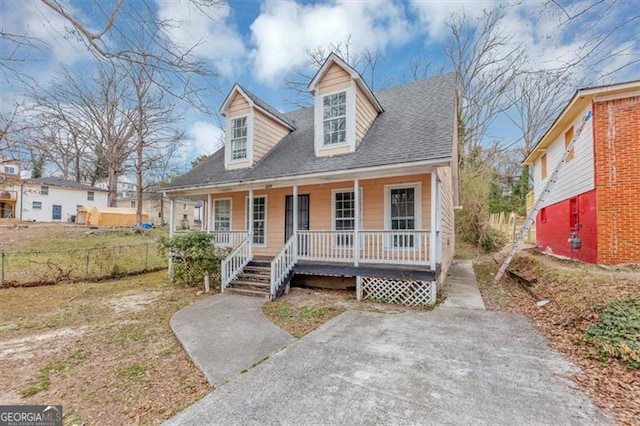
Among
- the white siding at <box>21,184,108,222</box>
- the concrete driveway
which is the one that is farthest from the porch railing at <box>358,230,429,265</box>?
the white siding at <box>21,184,108,222</box>

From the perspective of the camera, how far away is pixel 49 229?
70.3ft

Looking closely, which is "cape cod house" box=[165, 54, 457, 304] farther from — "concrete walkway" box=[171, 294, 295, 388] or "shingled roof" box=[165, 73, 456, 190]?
"concrete walkway" box=[171, 294, 295, 388]

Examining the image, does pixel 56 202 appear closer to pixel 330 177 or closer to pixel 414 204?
pixel 330 177

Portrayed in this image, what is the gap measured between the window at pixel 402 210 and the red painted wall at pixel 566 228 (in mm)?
4428

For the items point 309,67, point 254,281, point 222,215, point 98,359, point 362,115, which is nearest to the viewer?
point 98,359

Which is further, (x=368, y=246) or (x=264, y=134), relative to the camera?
(x=264, y=134)

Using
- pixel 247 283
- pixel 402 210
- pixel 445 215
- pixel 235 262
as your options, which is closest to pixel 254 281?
pixel 247 283

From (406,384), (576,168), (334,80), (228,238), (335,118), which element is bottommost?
(406,384)

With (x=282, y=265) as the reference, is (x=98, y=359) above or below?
below

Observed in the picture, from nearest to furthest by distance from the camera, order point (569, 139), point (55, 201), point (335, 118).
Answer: point (335, 118)
point (569, 139)
point (55, 201)

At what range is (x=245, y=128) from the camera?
1056 centimetres

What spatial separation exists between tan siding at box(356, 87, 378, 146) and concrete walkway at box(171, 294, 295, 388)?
18.8 feet

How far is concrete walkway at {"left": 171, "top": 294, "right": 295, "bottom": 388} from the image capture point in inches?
155

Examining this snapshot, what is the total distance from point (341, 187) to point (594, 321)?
6.34 metres
